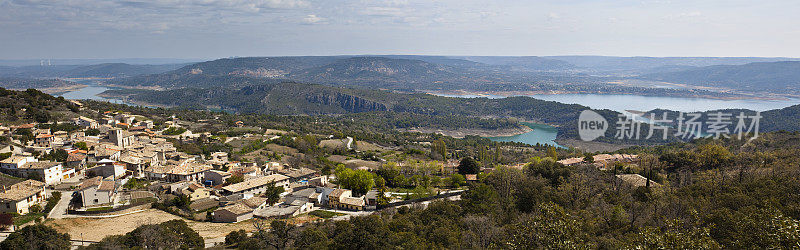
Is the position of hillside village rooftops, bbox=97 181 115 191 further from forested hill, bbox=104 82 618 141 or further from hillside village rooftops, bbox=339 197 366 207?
forested hill, bbox=104 82 618 141

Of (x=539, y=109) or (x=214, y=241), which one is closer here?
(x=214, y=241)

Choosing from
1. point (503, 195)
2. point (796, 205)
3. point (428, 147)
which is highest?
point (796, 205)

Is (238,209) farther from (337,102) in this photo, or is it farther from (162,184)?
(337,102)

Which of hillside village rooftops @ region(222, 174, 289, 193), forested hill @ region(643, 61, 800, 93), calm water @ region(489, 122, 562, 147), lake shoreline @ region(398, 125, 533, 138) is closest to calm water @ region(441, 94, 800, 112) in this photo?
calm water @ region(489, 122, 562, 147)

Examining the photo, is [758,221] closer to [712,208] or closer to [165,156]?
[712,208]

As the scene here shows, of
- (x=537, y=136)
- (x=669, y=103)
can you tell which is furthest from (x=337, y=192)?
(x=669, y=103)

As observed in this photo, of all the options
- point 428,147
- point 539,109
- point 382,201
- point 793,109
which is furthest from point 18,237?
point 539,109
